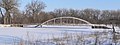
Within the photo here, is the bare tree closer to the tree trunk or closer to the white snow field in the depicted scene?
the tree trunk

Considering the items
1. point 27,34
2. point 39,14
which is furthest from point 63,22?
point 27,34

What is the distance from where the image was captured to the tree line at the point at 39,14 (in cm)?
6681

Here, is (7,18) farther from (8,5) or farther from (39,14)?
(39,14)

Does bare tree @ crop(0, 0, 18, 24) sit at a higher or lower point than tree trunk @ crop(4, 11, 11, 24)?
higher

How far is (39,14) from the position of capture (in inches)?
3066

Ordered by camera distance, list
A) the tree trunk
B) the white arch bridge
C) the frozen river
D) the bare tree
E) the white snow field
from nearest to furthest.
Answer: the white snow field → the frozen river → the white arch bridge → the bare tree → the tree trunk

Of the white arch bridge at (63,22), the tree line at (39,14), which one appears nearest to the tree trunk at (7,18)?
the tree line at (39,14)

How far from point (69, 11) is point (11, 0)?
25329 millimetres

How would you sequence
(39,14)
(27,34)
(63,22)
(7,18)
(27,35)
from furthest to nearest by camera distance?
(39,14) < (7,18) < (63,22) < (27,35) < (27,34)

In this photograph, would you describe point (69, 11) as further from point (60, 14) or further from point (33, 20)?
Result: point (33, 20)

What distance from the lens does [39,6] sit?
257 ft

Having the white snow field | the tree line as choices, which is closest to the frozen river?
the white snow field

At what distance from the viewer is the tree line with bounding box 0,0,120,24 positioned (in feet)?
219

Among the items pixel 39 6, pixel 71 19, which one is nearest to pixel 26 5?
pixel 39 6
